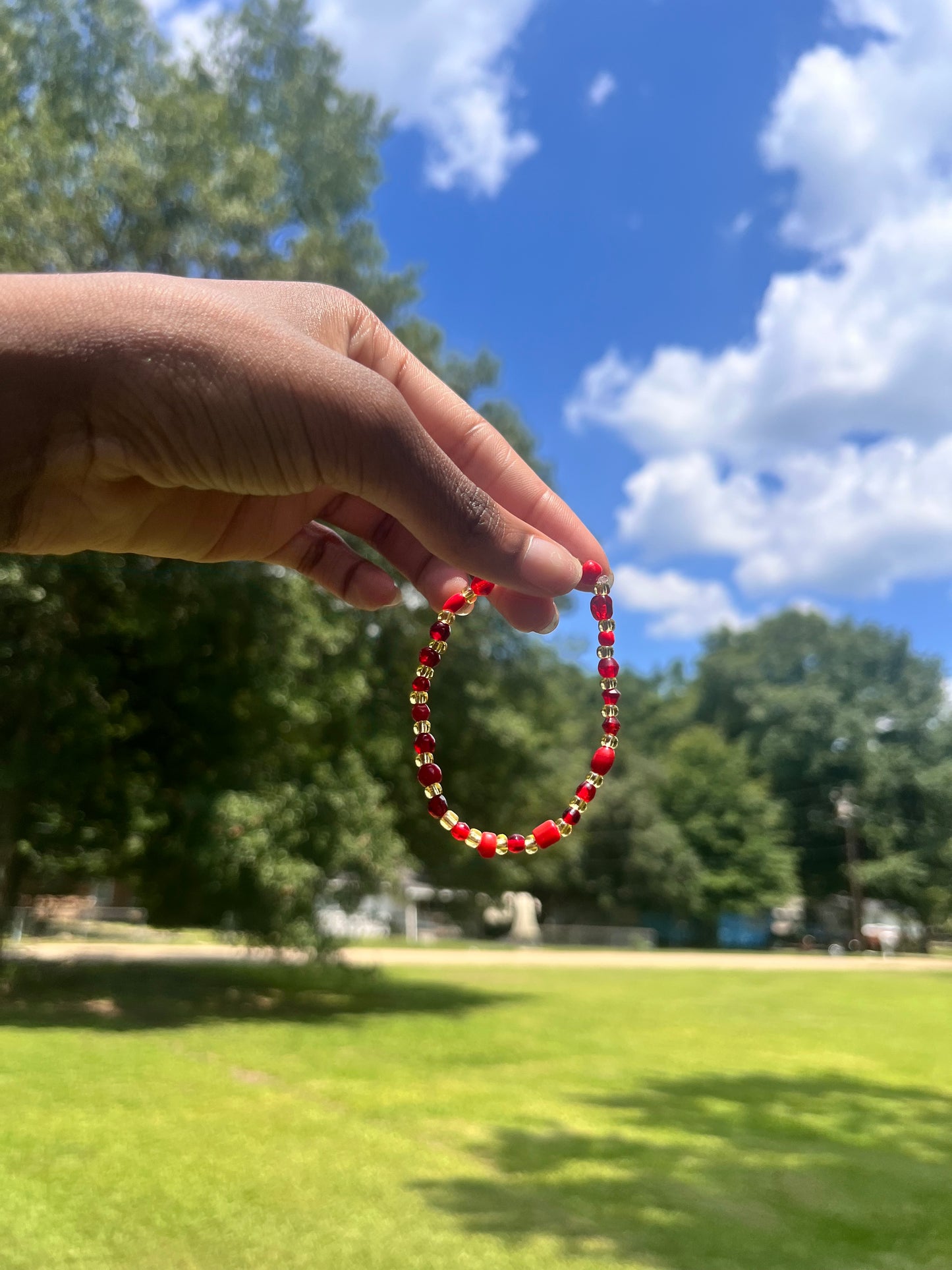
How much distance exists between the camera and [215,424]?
1.48 m

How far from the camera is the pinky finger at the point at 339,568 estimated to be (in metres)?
2.18

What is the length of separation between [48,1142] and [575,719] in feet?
95.1

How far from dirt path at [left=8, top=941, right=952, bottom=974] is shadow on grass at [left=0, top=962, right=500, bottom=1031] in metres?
0.81

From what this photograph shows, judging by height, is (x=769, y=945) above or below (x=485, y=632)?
below

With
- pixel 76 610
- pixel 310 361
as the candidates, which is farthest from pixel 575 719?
pixel 310 361

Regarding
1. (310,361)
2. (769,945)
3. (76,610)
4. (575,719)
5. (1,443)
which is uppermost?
(575,719)

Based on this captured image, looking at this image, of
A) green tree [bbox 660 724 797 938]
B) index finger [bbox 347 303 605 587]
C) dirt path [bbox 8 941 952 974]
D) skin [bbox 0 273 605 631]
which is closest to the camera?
skin [bbox 0 273 605 631]

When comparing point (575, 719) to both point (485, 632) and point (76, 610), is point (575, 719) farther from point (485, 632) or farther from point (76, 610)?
point (76, 610)

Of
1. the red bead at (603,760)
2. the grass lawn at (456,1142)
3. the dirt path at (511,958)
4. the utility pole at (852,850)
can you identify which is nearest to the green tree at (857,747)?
the utility pole at (852,850)

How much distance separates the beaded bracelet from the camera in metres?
2.14

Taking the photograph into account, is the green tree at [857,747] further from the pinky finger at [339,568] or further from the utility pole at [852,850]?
the pinky finger at [339,568]

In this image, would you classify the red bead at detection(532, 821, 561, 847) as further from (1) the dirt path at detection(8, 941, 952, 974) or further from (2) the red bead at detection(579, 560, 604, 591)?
(1) the dirt path at detection(8, 941, 952, 974)

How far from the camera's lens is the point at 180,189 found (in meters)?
11.5

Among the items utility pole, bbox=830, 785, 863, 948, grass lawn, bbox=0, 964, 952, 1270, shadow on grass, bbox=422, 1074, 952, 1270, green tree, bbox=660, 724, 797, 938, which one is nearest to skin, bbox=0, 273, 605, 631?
grass lawn, bbox=0, 964, 952, 1270
